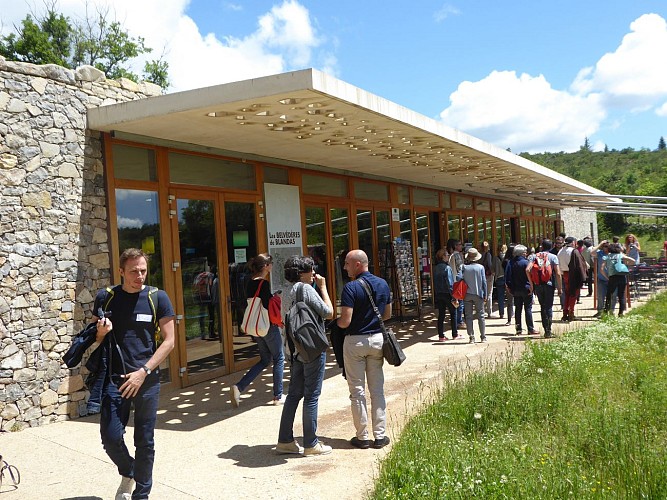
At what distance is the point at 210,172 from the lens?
29.8 feet

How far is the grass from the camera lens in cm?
387

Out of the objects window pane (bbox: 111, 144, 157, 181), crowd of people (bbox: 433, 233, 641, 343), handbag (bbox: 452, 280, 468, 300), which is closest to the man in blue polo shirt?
window pane (bbox: 111, 144, 157, 181)

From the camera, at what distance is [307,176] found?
1145 cm

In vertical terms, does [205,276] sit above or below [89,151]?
below

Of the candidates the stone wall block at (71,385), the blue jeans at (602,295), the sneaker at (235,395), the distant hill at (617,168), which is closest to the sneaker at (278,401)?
the sneaker at (235,395)

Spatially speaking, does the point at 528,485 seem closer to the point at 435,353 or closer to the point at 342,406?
the point at 342,406

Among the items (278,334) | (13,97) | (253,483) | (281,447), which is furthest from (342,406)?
(13,97)

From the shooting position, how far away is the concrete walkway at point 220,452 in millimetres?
4656

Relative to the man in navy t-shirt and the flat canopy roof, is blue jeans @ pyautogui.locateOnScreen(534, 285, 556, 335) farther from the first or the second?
the man in navy t-shirt

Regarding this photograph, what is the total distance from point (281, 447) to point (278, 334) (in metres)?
1.98

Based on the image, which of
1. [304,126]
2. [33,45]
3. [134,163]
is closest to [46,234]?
[134,163]

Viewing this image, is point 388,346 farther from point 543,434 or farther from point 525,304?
point 525,304


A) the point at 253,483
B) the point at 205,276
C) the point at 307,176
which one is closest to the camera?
the point at 253,483

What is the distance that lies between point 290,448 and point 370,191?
9.03 m
